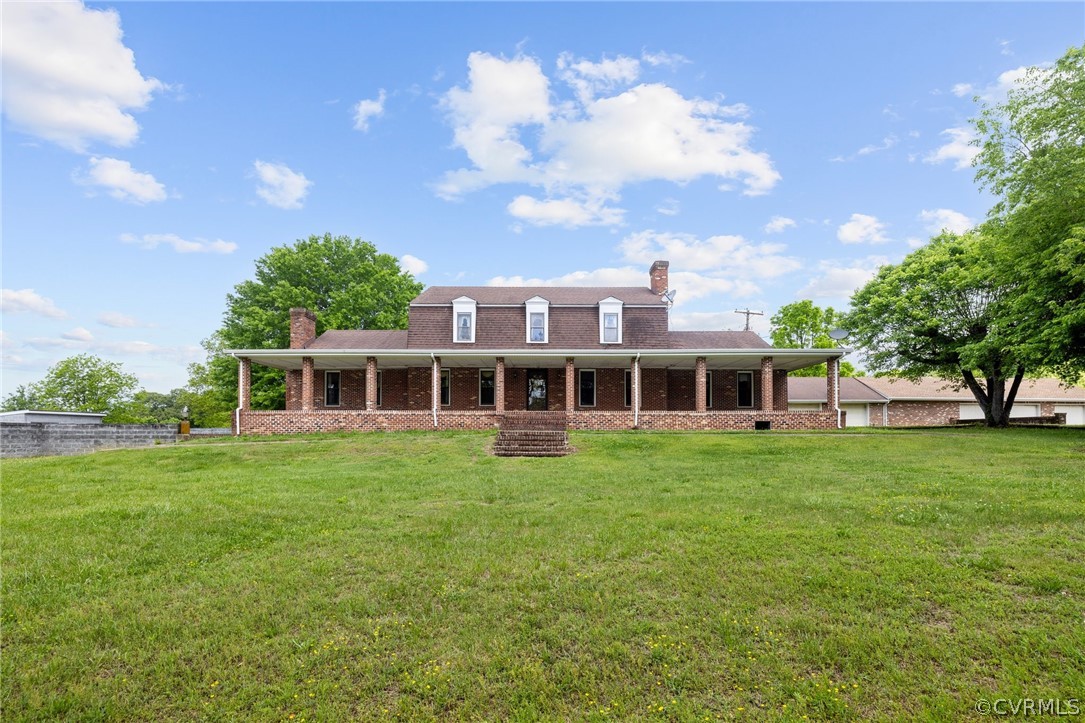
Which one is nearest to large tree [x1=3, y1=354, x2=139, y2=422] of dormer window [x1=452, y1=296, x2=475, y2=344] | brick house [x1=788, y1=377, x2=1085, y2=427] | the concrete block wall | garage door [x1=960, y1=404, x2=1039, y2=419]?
the concrete block wall

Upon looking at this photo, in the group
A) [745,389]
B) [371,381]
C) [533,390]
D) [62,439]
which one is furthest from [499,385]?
[62,439]

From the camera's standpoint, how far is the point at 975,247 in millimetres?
21984

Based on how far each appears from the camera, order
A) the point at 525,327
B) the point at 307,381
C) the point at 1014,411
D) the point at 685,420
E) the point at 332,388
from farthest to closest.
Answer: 1. the point at 1014,411
2. the point at 332,388
3. the point at 525,327
4. the point at 307,381
5. the point at 685,420

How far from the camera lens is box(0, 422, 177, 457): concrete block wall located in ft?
56.9

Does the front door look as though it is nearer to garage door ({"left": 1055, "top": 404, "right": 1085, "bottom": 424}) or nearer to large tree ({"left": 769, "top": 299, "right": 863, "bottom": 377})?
large tree ({"left": 769, "top": 299, "right": 863, "bottom": 377})

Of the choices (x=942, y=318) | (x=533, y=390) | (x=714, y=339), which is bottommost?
(x=533, y=390)

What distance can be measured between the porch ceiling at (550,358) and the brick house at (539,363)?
0.25 ft

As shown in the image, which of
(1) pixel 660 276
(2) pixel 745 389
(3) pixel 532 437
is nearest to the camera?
(3) pixel 532 437

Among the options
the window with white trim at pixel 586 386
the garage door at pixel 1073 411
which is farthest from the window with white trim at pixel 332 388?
the garage door at pixel 1073 411

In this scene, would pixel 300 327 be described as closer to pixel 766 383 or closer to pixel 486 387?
pixel 486 387

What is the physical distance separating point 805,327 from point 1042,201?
26.4 metres

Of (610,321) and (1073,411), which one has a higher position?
(610,321)

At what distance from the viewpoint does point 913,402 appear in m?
32.6

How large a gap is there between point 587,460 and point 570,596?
8.48m
